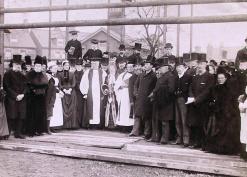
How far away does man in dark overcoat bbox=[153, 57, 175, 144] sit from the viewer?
31.0ft

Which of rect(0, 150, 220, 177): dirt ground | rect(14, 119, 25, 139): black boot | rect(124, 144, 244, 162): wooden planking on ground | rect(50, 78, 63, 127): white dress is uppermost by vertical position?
rect(50, 78, 63, 127): white dress

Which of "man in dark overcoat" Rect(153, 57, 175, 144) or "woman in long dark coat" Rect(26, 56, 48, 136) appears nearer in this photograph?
"man in dark overcoat" Rect(153, 57, 175, 144)

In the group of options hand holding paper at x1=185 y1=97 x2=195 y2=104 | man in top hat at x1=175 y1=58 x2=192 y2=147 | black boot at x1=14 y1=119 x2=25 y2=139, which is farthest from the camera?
black boot at x1=14 y1=119 x2=25 y2=139

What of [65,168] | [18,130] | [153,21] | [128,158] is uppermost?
[153,21]

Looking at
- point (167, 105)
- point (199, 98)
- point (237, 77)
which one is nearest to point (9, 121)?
point (167, 105)

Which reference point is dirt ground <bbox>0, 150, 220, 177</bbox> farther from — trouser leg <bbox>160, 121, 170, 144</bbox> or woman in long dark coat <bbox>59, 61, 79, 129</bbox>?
woman in long dark coat <bbox>59, 61, 79, 129</bbox>

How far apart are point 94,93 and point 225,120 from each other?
189 inches

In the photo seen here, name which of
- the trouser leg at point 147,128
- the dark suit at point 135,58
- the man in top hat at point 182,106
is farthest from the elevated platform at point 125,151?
the dark suit at point 135,58

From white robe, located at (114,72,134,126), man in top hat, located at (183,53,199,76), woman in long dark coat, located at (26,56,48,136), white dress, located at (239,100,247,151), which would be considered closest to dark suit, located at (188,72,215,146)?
man in top hat, located at (183,53,199,76)

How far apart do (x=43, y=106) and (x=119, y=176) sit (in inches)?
149

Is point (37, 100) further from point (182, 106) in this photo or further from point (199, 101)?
point (199, 101)

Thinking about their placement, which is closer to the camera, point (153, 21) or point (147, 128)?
point (153, 21)

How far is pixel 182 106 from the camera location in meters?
9.38

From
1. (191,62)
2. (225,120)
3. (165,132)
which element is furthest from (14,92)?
(225,120)
